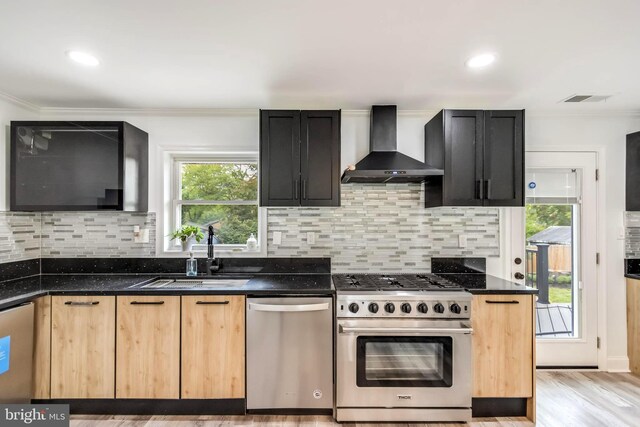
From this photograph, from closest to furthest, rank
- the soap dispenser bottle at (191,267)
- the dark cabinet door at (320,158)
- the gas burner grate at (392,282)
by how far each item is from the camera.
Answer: the gas burner grate at (392,282), the dark cabinet door at (320,158), the soap dispenser bottle at (191,267)

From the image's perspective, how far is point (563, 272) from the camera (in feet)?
10.3

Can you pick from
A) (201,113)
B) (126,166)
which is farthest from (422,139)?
(126,166)

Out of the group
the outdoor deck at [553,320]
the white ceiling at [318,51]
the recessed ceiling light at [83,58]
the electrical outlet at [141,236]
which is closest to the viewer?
the white ceiling at [318,51]

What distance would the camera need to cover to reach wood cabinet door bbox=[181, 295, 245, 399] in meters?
2.36

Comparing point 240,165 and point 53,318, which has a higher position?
point 240,165

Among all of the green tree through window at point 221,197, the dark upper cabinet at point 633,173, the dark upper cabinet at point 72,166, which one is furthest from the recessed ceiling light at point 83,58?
the dark upper cabinet at point 633,173

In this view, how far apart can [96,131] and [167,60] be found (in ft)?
3.42

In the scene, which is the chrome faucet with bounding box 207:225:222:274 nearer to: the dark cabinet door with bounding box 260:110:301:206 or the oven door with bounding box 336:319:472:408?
the dark cabinet door with bounding box 260:110:301:206

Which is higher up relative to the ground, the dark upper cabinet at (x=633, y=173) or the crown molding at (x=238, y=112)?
the crown molding at (x=238, y=112)

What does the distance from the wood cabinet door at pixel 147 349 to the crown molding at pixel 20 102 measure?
1.86 metres

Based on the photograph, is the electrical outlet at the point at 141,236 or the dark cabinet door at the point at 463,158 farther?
the electrical outlet at the point at 141,236

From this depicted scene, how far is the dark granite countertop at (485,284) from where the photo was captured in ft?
7.75

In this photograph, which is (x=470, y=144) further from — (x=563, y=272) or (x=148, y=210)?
(x=148, y=210)

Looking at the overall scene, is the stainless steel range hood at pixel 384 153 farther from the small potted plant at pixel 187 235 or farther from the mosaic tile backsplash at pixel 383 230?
the small potted plant at pixel 187 235
